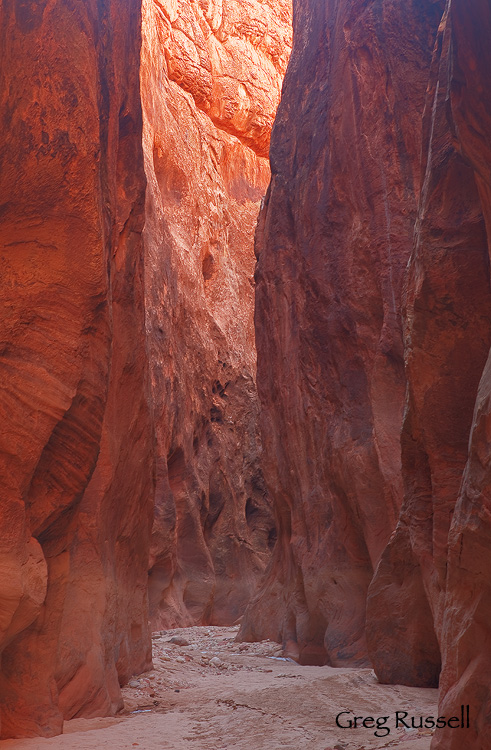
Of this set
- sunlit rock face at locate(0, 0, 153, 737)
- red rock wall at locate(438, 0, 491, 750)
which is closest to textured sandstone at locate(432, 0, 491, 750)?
red rock wall at locate(438, 0, 491, 750)

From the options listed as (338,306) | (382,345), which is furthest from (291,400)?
(382,345)

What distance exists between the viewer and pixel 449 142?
21.5 ft

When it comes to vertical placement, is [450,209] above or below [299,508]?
above

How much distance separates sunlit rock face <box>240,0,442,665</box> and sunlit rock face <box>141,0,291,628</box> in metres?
5.54

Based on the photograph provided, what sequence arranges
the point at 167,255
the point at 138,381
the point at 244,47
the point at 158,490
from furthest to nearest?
the point at 244,47 < the point at 167,255 < the point at 158,490 < the point at 138,381

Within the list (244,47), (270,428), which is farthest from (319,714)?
(244,47)

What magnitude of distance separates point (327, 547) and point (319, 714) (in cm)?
722

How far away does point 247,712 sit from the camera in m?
7.50

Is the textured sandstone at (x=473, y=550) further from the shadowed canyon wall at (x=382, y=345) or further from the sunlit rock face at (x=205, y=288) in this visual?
the sunlit rock face at (x=205, y=288)

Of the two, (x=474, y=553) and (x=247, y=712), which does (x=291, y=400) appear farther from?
(x=474, y=553)

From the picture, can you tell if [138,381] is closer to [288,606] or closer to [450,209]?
[450,209]

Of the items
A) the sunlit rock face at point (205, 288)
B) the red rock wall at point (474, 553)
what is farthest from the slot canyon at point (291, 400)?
the sunlit rock face at point (205, 288)

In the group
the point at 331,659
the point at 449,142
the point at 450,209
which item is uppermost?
the point at 449,142

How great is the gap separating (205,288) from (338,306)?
16.3m
